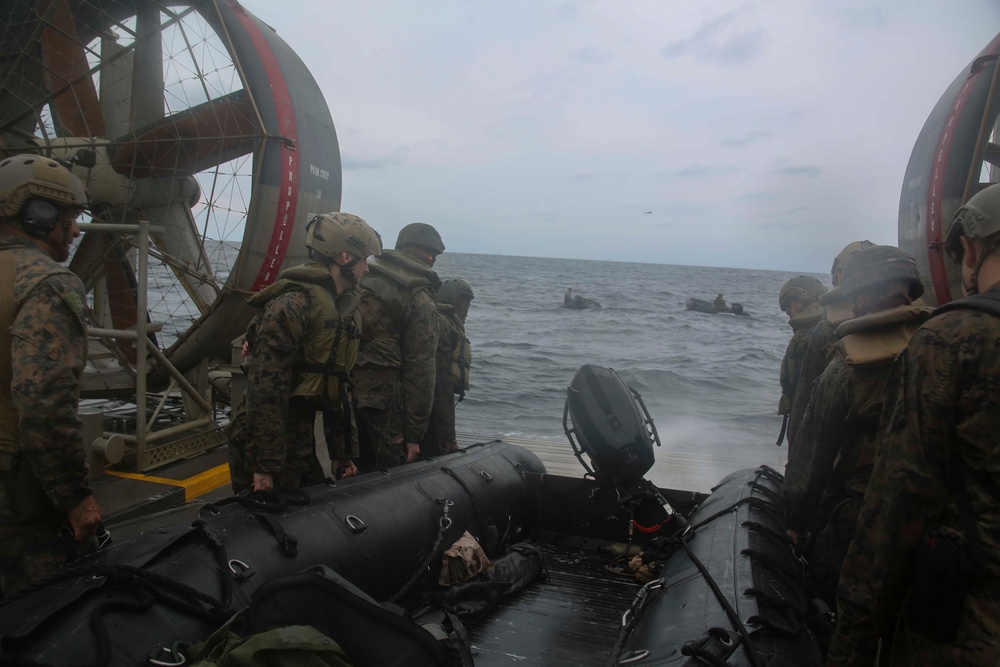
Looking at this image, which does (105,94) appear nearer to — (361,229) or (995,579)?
(361,229)

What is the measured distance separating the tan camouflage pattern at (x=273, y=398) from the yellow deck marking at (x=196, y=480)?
1799 mm

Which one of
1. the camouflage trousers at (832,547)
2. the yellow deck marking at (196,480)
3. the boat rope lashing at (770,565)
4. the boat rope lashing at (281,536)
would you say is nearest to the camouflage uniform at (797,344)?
the camouflage trousers at (832,547)

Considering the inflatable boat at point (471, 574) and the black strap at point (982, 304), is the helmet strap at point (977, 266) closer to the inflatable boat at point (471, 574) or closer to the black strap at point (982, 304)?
the black strap at point (982, 304)

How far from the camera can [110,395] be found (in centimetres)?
604

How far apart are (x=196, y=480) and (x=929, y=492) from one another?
14.6 ft

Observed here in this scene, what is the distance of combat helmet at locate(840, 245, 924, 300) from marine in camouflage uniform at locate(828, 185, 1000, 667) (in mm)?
824

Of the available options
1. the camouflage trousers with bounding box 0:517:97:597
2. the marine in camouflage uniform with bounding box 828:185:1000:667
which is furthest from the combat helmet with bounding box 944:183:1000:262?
the camouflage trousers with bounding box 0:517:97:597

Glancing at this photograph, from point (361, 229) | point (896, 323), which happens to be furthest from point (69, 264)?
point (896, 323)

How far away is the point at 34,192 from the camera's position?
202 cm

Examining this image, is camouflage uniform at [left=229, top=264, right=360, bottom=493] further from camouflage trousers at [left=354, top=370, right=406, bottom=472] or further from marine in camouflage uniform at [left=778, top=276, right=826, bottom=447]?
marine in camouflage uniform at [left=778, top=276, right=826, bottom=447]

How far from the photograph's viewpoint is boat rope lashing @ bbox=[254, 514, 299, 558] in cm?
221

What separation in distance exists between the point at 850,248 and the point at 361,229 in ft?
10.3

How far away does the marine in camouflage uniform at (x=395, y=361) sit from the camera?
3.75m

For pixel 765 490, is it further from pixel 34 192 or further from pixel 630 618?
pixel 34 192
